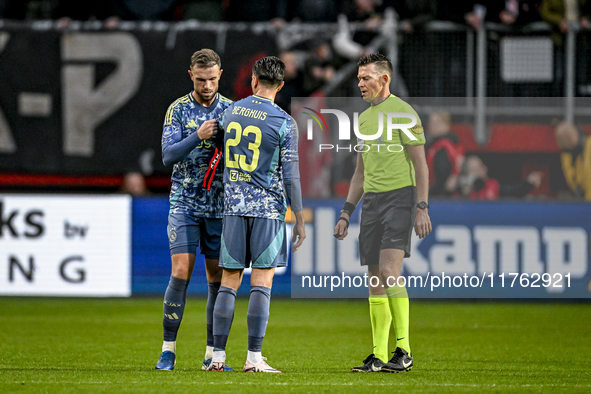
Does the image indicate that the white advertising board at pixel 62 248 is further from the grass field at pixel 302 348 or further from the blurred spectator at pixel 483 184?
the blurred spectator at pixel 483 184

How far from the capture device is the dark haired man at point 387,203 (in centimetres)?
609

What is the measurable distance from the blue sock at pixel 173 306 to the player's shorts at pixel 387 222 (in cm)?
129

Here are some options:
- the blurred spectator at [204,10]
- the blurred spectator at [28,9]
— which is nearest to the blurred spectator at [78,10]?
the blurred spectator at [28,9]

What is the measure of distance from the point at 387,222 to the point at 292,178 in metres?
0.82

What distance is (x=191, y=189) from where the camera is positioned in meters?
6.11

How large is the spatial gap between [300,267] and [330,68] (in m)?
2.94

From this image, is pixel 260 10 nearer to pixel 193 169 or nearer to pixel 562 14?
pixel 562 14

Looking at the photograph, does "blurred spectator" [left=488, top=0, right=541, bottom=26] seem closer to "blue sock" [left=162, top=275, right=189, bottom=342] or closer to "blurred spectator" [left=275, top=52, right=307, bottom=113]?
"blurred spectator" [left=275, top=52, right=307, bottom=113]

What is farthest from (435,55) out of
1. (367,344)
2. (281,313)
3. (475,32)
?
(367,344)

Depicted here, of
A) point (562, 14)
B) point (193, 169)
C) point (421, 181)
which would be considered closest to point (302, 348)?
point (421, 181)

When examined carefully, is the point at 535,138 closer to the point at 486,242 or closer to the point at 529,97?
the point at 529,97

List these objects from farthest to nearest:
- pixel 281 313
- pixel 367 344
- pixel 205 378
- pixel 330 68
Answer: pixel 330 68 < pixel 281 313 < pixel 367 344 < pixel 205 378

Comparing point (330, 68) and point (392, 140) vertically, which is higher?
point (330, 68)

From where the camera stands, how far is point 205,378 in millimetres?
5656
